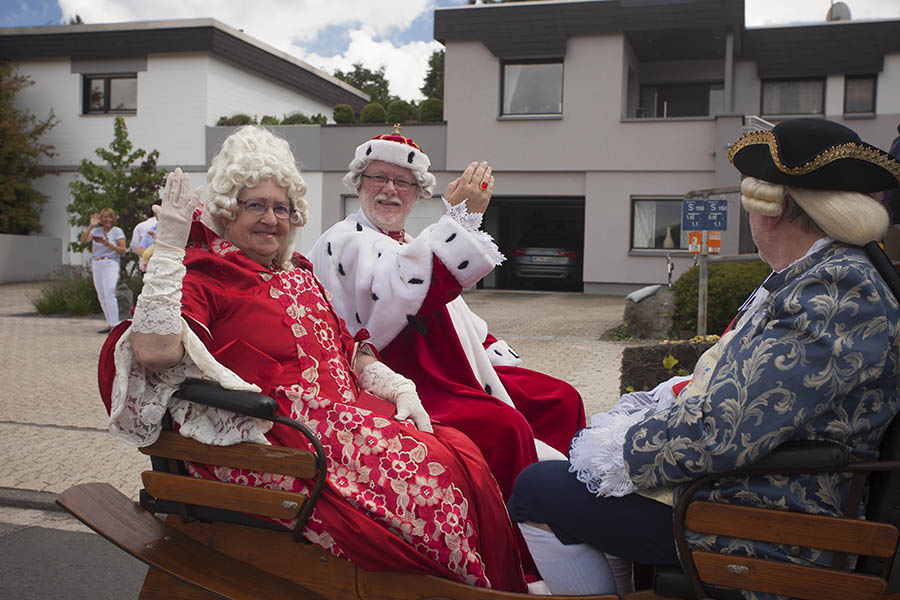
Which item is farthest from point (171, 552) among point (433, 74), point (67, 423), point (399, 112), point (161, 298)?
point (433, 74)

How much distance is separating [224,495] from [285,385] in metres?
0.34

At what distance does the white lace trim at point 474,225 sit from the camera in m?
2.62

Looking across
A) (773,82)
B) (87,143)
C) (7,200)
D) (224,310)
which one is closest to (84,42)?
(87,143)

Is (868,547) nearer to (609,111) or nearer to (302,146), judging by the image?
(609,111)

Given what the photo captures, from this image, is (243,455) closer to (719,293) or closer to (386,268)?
(386,268)

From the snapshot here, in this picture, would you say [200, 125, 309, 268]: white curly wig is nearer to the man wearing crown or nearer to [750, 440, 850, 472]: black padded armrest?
the man wearing crown

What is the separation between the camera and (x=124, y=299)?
10.8 m

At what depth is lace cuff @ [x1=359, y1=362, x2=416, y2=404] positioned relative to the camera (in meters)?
2.46

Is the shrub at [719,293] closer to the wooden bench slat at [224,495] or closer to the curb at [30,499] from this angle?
the curb at [30,499]

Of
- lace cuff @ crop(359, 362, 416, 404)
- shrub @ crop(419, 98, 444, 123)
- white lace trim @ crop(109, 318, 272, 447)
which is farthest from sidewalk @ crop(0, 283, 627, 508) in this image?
shrub @ crop(419, 98, 444, 123)

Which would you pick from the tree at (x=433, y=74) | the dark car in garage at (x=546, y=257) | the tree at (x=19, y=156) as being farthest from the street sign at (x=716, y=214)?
the tree at (x=433, y=74)

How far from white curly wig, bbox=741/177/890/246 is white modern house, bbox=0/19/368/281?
17741mm

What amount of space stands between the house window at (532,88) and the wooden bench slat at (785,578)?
16.9 metres

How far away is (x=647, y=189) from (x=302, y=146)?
8.24 m
